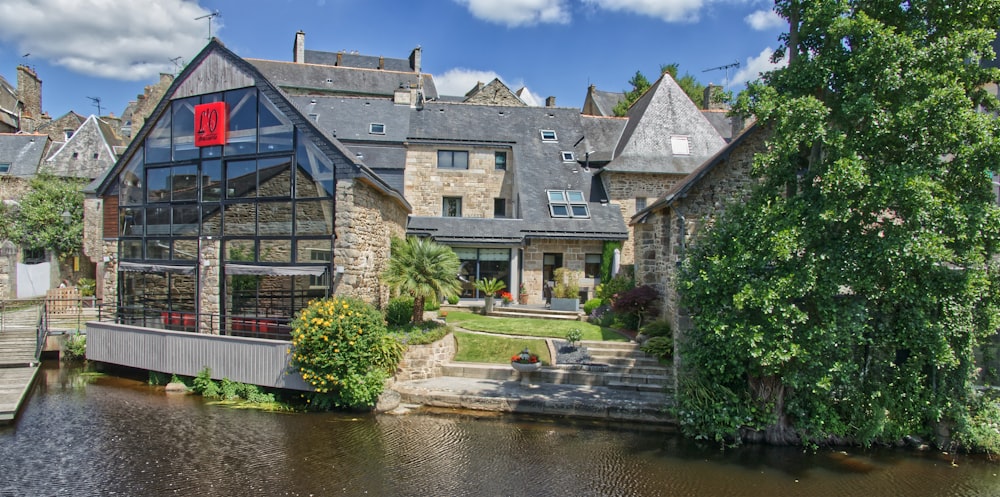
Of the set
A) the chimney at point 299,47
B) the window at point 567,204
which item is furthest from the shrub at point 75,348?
the chimney at point 299,47

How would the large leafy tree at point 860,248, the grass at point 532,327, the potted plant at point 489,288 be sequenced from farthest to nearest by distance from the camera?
the potted plant at point 489,288
the grass at point 532,327
the large leafy tree at point 860,248

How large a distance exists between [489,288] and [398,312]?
5.33 m

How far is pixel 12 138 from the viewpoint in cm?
3105

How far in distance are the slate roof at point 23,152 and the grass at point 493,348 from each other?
28.0 meters

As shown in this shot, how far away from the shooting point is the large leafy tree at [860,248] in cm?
944

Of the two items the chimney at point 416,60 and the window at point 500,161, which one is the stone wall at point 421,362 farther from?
the chimney at point 416,60

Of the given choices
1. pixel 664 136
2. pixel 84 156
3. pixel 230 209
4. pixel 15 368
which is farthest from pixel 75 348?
pixel 664 136

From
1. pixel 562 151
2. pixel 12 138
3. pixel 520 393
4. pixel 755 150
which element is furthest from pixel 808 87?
pixel 12 138

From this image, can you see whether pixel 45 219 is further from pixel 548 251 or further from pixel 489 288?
pixel 548 251

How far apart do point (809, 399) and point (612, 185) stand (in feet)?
46.4

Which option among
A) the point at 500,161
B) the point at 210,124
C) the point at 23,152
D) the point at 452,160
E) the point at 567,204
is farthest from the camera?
the point at 23,152

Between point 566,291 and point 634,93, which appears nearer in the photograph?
point 566,291

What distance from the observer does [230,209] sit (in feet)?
49.4

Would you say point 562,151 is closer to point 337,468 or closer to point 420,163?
point 420,163
